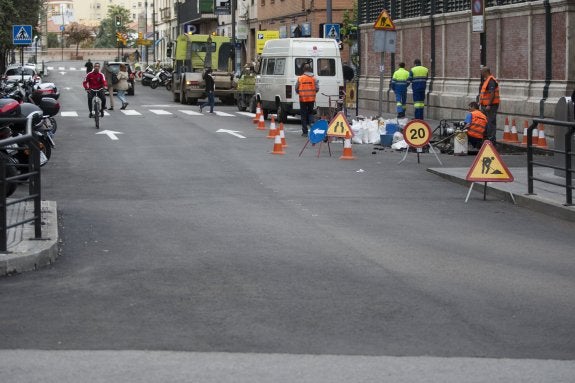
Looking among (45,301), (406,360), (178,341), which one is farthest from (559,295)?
(45,301)

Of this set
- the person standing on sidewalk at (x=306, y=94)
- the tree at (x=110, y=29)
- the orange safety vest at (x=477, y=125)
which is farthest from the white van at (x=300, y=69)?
the tree at (x=110, y=29)

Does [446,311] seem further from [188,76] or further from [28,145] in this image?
[188,76]

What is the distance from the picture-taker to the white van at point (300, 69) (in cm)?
3503

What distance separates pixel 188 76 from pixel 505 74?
21.3 metres

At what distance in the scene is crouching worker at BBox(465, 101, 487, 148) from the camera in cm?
2253

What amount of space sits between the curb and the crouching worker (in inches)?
481

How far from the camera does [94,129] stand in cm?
3253

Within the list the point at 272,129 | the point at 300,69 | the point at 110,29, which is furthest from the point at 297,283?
the point at 110,29

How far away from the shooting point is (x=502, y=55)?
32.3 meters

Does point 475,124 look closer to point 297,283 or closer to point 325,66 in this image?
point 325,66

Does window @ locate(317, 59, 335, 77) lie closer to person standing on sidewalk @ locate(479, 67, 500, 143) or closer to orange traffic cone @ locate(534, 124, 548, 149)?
person standing on sidewalk @ locate(479, 67, 500, 143)

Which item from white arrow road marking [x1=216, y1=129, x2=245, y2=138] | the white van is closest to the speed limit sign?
white arrow road marking [x1=216, y1=129, x2=245, y2=138]

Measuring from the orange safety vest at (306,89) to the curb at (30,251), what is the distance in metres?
18.7

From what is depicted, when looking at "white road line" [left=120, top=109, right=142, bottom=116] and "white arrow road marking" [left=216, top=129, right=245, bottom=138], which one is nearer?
"white arrow road marking" [left=216, top=129, right=245, bottom=138]
